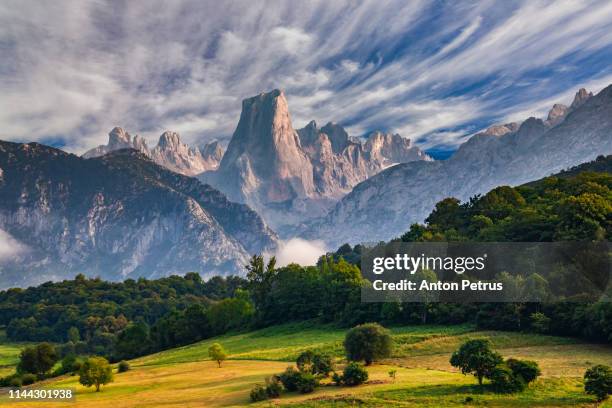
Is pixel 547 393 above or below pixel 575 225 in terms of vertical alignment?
below

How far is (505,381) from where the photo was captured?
41094 mm

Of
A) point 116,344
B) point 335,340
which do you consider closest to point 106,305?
point 116,344

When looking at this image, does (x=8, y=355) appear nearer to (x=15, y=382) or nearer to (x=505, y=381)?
(x=15, y=382)

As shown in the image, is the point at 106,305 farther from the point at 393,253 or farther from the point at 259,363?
the point at 259,363

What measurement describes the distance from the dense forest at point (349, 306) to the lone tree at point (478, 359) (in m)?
25.9

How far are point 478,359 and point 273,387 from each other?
17.7m

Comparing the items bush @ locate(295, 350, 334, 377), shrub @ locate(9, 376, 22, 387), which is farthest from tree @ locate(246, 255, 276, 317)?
bush @ locate(295, 350, 334, 377)

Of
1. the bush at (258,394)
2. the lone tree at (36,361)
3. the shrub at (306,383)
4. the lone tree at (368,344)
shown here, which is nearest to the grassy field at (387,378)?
the bush at (258,394)

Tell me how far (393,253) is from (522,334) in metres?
55.2

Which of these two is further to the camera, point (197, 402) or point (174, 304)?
point (174, 304)

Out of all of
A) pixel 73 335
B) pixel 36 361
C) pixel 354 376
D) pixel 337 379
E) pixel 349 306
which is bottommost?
pixel 73 335

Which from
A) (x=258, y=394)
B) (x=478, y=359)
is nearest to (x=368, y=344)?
(x=478, y=359)

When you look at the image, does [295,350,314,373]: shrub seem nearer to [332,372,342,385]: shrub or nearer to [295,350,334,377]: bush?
[295,350,334,377]: bush

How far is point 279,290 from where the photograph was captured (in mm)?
127750
